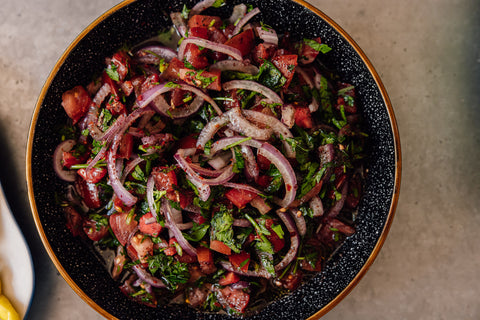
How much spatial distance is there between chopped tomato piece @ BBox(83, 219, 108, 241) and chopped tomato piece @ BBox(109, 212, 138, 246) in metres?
0.09

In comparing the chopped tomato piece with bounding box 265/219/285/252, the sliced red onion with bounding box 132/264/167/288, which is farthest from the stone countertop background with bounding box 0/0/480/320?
the chopped tomato piece with bounding box 265/219/285/252

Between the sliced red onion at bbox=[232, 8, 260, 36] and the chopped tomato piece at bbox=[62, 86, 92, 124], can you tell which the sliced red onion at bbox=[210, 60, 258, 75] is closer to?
the sliced red onion at bbox=[232, 8, 260, 36]

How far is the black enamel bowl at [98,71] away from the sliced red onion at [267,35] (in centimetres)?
15

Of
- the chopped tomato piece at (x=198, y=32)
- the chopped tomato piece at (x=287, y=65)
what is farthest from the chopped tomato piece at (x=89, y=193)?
the chopped tomato piece at (x=287, y=65)

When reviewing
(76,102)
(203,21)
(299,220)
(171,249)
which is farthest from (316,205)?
(76,102)

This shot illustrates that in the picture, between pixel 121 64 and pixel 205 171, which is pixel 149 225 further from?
pixel 121 64

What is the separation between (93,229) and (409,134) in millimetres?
2063

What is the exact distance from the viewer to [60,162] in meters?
2.17

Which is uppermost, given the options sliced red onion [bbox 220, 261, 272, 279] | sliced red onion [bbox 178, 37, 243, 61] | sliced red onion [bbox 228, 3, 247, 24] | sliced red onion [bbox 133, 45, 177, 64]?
sliced red onion [bbox 228, 3, 247, 24]

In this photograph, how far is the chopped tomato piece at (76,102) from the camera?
212 centimetres

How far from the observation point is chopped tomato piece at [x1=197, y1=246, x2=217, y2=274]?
2100 mm

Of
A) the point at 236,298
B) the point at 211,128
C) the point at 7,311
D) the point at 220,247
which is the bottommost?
the point at 7,311

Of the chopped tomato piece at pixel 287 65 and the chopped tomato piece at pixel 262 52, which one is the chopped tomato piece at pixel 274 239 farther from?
the chopped tomato piece at pixel 262 52

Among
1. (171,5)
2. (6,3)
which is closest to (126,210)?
(171,5)
